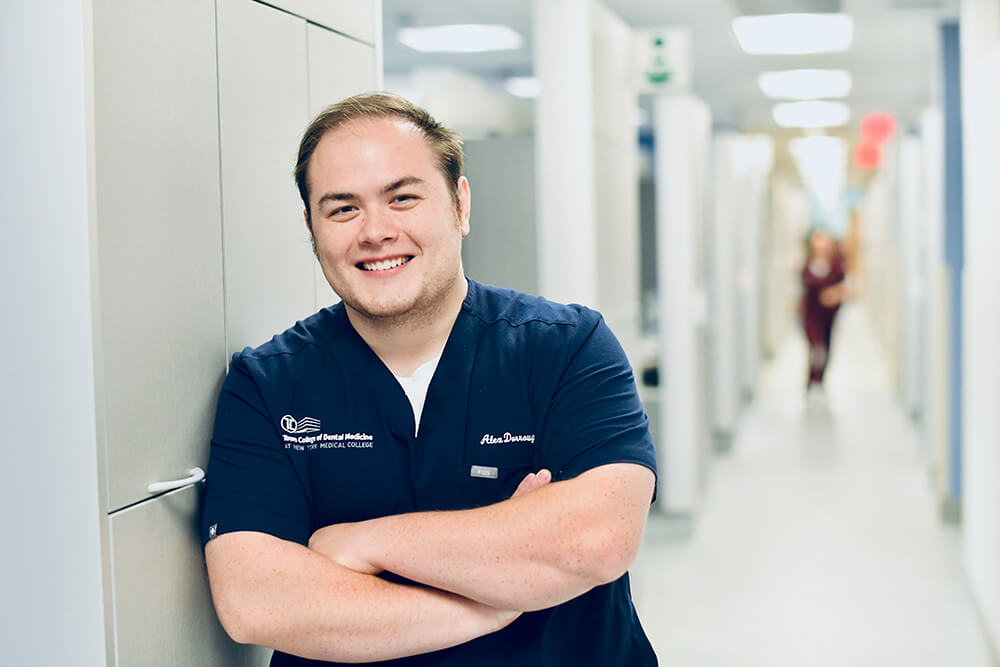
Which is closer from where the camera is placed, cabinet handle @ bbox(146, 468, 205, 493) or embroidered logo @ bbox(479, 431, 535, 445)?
cabinet handle @ bbox(146, 468, 205, 493)

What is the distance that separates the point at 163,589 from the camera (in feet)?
5.43

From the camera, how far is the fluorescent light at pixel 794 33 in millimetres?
6273

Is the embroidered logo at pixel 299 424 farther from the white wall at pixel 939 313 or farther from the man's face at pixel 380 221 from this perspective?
the white wall at pixel 939 313

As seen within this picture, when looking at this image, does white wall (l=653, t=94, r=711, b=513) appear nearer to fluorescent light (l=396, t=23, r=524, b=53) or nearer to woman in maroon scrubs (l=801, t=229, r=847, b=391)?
fluorescent light (l=396, t=23, r=524, b=53)

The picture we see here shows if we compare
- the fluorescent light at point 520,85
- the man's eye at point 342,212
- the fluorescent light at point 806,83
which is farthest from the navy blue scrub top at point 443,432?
the fluorescent light at point 520,85

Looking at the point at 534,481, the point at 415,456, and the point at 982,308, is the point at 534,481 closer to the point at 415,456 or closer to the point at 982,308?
the point at 415,456

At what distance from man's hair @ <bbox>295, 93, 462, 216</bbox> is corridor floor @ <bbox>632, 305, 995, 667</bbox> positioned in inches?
109

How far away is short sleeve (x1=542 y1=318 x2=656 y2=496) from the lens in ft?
5.41

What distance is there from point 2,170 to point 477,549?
2.90 feet

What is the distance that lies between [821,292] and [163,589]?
10.1 m

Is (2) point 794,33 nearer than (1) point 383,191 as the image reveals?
No

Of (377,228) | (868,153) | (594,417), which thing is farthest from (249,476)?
(868,153)

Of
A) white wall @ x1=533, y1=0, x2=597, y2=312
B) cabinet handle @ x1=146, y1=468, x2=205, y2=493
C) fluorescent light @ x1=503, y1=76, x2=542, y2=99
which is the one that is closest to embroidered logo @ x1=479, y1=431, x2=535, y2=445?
cabinet handle @ x1=146, y1=468, x2=205, y2=493

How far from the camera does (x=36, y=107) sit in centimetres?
146
